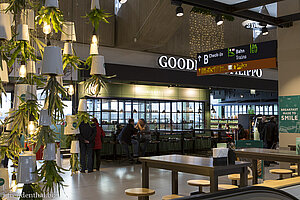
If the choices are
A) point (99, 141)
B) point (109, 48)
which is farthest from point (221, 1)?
point (109, 48)

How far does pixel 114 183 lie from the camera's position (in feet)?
26.9

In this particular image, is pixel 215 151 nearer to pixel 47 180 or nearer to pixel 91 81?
pixel 91 81

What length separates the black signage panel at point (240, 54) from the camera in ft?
23.9

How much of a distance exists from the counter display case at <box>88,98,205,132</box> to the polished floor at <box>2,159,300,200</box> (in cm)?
Answer: 354

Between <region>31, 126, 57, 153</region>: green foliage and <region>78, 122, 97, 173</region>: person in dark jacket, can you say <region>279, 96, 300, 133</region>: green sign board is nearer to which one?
<region>78, 122, 97, 173</region>: person in dark jacket

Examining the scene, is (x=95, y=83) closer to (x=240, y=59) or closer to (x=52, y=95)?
(x=52, y=95)

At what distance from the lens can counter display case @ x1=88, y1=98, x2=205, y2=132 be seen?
13875mm

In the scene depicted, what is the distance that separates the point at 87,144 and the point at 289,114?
540 centimetres

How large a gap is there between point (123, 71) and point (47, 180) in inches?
414

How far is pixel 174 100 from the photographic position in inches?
641

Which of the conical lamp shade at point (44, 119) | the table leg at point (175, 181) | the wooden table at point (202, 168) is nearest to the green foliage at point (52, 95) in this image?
the conical lamp shade at point (44, 119)

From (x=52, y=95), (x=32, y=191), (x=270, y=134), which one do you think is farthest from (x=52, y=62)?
(x=270, y=134)

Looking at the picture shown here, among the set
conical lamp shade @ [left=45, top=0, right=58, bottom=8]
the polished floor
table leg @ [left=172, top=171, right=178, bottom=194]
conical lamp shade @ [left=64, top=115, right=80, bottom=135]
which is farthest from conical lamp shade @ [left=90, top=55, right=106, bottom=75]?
the polished floor

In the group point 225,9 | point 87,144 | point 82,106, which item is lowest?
point 87,144
